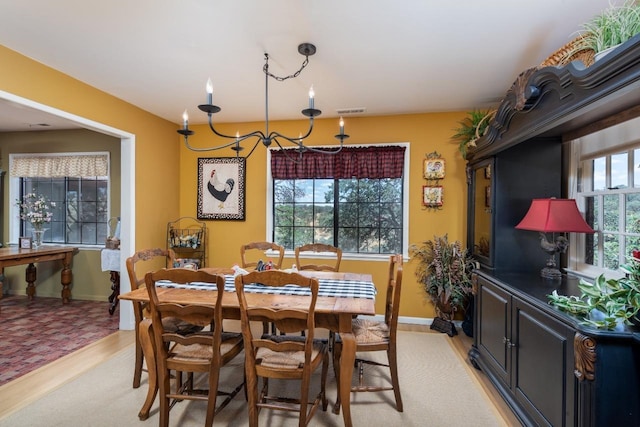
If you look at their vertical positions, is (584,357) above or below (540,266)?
below

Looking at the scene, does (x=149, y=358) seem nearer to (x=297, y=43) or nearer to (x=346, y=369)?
(x=346, y=369)

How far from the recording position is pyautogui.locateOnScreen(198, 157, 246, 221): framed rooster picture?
430 centimetres

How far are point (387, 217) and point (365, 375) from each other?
79.1 inches

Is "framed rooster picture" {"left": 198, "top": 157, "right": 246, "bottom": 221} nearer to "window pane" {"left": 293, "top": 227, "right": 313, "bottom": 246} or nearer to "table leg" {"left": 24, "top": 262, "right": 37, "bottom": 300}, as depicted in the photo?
"window pane" {"left": 293, "top": 227, "right": 313, "bottom": 246}

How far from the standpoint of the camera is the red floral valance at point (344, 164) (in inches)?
151

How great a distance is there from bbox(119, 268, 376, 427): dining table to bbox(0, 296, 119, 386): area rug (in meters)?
1.58

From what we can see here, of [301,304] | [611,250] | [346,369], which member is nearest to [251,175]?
[301,304]

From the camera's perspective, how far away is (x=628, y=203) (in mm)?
2061

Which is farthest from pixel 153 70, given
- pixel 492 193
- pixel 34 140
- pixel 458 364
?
pixel 458 364

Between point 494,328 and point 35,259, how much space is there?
5.48 m

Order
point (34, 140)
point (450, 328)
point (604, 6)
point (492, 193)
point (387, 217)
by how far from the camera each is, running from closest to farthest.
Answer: point (604, 6) < point (492, 193) < point (450, 328) < point (387, 217) < point (34, 140)

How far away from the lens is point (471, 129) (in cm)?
339

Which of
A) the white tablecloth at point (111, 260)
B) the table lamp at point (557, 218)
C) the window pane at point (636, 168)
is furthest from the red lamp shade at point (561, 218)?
the white tablecloth at point (111, 260)

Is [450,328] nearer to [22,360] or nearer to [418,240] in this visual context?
[418,240]
